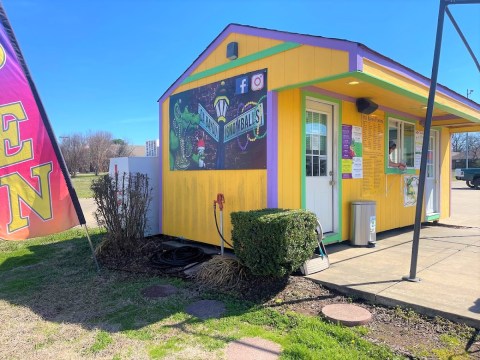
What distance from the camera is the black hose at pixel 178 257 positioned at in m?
5.44

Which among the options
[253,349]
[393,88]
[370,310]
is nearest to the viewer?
[253,349]

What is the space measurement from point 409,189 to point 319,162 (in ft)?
11.1

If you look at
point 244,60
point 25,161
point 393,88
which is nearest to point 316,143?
point 393,88

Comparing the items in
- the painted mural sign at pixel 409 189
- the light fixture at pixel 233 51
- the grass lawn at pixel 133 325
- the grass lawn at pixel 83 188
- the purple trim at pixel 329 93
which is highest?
the light fixture at pixel 233 51

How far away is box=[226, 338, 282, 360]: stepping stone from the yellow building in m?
2.39

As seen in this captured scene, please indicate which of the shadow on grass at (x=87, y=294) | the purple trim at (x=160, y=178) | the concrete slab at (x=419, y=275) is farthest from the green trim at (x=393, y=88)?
the purple trim at (x=160, y=178)

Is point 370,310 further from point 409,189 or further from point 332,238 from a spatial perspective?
point 409,189

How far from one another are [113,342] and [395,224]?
6.61m

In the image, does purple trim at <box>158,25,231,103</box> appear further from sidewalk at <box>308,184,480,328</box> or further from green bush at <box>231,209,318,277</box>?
sidewalk at <box>308,184,480,328</box>

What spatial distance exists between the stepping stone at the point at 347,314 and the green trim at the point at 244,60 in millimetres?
3350

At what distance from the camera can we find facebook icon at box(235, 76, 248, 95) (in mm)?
5680

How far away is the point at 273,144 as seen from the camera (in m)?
5.24

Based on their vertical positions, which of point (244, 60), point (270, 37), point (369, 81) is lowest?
point (369, 81)

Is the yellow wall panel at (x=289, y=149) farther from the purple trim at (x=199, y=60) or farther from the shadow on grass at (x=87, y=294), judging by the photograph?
the shadow on grass at (x=87, y=294)
